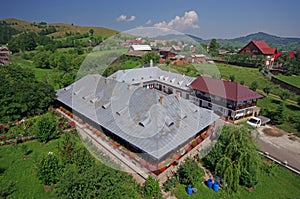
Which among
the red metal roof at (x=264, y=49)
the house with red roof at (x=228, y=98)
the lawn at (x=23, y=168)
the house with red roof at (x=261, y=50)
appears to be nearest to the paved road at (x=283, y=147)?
the house with red roof at (x=228, y=98)

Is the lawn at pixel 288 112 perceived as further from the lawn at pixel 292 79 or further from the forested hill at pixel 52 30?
the forested hill at pixel 52 30

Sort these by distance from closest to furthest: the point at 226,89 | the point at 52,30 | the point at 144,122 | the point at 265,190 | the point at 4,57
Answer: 1. the point at 265,190
2. the point at 144,122
3. the point at 226,89
4. the point at 4,57
5. the point at 52,30

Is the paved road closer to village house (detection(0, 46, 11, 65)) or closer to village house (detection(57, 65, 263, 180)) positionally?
village house (detection(57, 65, 263, 180))

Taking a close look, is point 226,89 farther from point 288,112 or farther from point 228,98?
point 288,112

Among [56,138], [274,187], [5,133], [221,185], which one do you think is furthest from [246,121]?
[5,133]

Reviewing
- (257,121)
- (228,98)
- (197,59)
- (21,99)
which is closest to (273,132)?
(257,121)

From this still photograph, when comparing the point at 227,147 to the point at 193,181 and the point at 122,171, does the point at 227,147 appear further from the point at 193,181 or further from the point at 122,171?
the point at 122,171

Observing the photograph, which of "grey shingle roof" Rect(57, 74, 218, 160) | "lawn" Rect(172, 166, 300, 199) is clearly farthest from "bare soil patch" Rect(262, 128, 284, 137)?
"grey shingle roof" Rect(57, 74, 218, 160)
